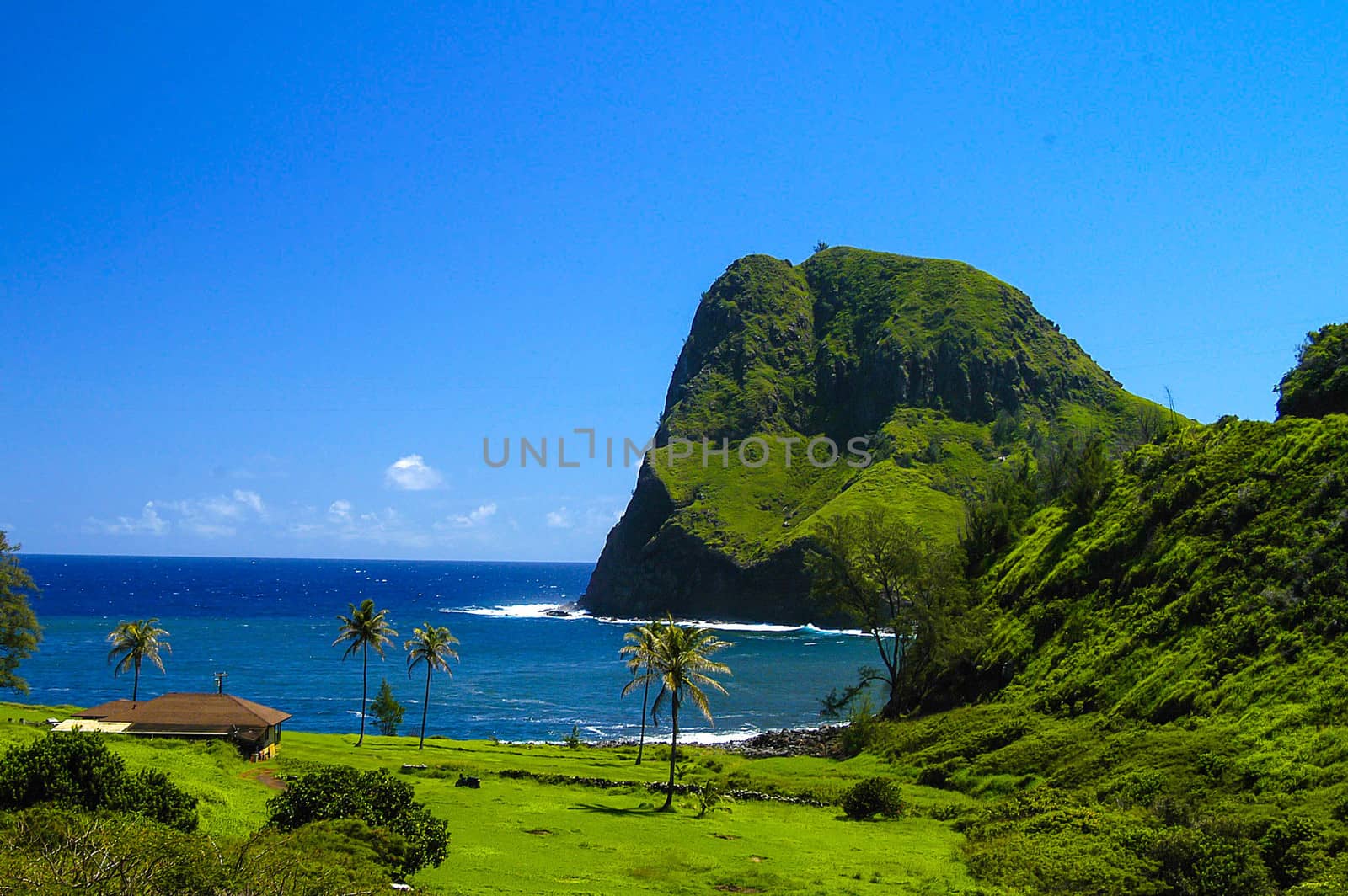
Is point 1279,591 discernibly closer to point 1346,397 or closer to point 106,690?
point 1346,397

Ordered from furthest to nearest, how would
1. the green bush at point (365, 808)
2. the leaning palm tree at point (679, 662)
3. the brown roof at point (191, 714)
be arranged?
1. the brown roof at point (191, 714)
2. the leaning palm tree at point (679, 662)
3. the green bush at point (365, 808)

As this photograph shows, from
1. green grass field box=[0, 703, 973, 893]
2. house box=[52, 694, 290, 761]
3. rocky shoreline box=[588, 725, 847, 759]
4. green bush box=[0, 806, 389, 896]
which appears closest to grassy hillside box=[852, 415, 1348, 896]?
green grass field box=[0, 703, 973, 893]

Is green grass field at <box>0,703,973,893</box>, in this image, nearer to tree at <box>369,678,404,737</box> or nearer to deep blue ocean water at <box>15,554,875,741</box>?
tree at <box>369,678,404,737</box>

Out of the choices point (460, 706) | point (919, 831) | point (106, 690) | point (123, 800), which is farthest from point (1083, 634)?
point (106, 690)

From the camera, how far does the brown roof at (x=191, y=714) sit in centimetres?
5803

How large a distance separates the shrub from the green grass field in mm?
1154

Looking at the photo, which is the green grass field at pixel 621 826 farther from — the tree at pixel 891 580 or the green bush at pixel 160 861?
the tree at pixel 891 580

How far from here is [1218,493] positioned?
62.3 m

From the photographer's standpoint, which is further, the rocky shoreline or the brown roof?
the rocky shoreline

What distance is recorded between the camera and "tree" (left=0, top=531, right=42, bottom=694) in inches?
2606

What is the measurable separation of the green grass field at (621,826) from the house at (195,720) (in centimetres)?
271

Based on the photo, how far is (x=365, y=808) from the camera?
31.3 metres

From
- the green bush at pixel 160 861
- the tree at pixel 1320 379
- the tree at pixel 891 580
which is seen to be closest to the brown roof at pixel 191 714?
the green bush at pixel 160 861

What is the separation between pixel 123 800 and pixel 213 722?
30.6 m
